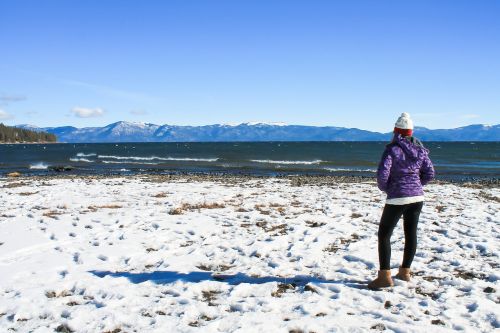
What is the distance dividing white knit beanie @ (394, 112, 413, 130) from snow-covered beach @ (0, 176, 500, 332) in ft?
8.35

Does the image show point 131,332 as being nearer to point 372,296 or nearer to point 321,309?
point 321,309

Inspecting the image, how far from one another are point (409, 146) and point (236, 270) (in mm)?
3734

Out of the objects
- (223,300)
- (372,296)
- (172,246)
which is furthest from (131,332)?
(172,246)

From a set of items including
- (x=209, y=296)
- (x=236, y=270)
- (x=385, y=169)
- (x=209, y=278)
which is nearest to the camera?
(x=385, y=169)

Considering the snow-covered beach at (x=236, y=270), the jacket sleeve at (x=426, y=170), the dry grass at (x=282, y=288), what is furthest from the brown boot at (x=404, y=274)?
the dry grass at (x=282, y=288)

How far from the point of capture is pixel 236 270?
7742mm

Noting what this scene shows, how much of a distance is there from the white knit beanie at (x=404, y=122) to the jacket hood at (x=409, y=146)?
0.52 feet

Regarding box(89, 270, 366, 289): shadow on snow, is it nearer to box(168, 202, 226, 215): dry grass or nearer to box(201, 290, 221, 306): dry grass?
box(201, 290, 221, 306): dry grass

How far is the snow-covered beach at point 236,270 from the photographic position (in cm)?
556

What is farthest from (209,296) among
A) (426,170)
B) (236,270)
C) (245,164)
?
(245,164)

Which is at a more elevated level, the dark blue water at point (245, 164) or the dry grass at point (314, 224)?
the dry grass at point (314, 224)

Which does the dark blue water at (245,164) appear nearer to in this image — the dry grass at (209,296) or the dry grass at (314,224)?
the dry grass at (314,224)

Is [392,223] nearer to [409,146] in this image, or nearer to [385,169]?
[385,169]

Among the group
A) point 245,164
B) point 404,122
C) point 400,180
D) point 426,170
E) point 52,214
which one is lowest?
point 245,164
